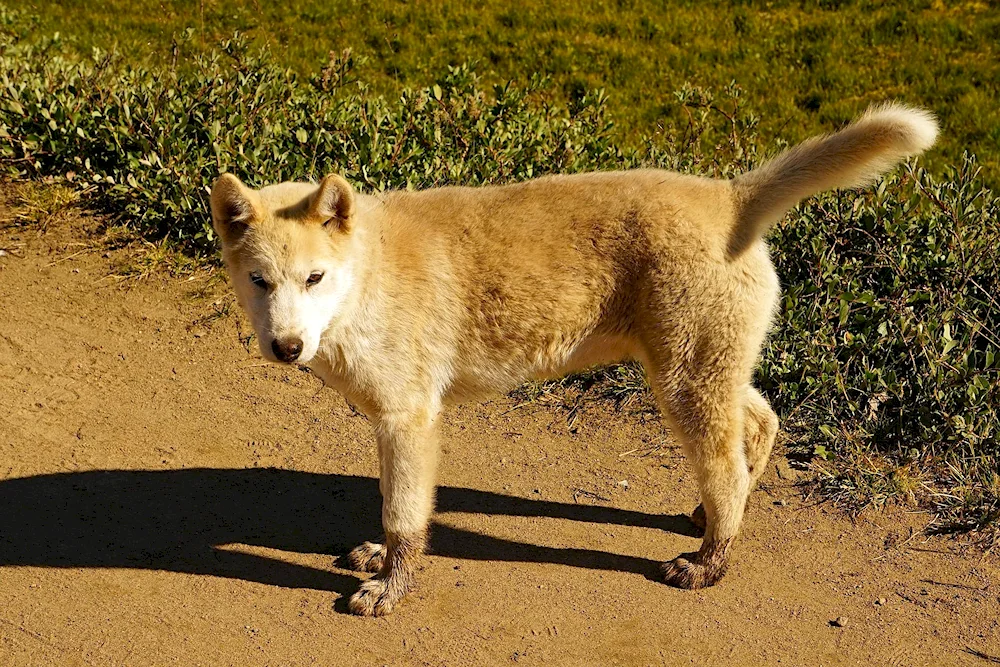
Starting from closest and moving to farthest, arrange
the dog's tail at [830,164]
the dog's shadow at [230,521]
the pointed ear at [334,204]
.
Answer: the pointed ear at [334,204]
the dog's tail at [830,164]
the dog's shadow at [230,521]

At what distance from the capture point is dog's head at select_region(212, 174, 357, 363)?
15.5 feet

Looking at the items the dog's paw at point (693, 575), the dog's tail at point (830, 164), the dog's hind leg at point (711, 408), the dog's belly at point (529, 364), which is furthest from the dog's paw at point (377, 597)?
the dog's tail at point (830, 164)

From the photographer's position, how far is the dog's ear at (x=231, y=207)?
4.75 meters

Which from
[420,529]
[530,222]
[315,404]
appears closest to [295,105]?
[315,404]

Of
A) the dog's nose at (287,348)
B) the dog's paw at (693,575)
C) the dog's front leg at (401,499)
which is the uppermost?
the dog's nose at (287,348)

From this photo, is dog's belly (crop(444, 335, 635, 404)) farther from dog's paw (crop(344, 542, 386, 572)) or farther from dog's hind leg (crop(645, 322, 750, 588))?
dog's paw (crop(344, 542, 386, 572))

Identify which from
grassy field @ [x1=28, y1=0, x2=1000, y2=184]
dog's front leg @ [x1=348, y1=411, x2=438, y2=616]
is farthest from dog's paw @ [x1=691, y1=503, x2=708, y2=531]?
grassy field @ [x1=28, y1=0, x2=1000, y2=184]

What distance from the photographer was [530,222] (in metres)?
5.35

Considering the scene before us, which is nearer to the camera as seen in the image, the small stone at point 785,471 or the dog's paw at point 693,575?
the dog's paw at point 693,575

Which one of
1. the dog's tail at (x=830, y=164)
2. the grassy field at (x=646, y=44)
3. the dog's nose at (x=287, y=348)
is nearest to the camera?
the dog's nose at (x=287, y=348)

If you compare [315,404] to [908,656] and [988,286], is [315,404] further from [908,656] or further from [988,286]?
[988,286]

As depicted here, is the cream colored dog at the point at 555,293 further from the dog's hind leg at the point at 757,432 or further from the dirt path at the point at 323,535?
the dirt path at the point at 323,535

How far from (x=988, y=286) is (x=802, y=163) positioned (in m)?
2.61

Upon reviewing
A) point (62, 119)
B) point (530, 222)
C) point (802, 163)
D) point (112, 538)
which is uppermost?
point (802, 163)
